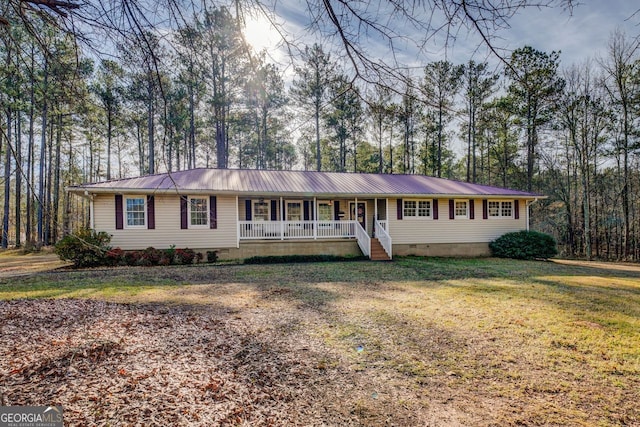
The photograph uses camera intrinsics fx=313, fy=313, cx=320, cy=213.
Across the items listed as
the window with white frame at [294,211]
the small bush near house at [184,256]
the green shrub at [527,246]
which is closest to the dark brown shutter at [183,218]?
the small bush near house at [184,256]

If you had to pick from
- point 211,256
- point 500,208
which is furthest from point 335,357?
point 500,208

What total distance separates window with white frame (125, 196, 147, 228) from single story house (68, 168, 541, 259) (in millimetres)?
37

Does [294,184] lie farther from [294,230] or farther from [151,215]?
[151,215]

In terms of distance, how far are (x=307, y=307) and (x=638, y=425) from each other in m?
4.25

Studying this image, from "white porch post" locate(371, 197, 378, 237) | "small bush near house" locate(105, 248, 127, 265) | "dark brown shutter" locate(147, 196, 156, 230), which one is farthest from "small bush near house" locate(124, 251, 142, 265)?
"white porch post" locate(371, 197, 378, 237)

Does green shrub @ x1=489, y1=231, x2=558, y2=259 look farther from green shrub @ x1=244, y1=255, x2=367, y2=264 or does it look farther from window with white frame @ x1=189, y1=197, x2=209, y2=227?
window with white frame @ x1=189, y1=197, x2=209, y2=227

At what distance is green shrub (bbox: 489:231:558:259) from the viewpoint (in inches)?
593

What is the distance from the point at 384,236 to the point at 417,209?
8.80 feet

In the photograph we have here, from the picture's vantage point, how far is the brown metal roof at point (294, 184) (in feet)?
41.5

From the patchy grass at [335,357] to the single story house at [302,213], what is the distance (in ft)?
20.9

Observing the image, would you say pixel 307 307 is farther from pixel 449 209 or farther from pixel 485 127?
pixel 485 127

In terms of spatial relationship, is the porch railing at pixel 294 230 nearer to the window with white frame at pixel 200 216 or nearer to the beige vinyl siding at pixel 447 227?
A: the window with white frame at pixel 200 216

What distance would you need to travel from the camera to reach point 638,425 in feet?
7.90

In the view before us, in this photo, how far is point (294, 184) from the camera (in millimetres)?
15117
